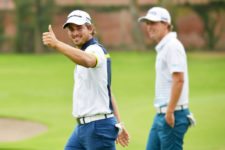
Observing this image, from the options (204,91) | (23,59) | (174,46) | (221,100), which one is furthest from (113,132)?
(23,59)

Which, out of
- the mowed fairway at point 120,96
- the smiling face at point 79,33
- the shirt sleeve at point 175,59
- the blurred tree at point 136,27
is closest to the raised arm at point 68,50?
the smiling face at point 79,33

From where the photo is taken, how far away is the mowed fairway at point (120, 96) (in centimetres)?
1360

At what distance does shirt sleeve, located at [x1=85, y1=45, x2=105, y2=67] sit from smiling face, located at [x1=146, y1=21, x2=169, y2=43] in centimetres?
83

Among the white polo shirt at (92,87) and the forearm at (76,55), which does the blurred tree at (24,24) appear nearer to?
the white polo shirt at (92,87)

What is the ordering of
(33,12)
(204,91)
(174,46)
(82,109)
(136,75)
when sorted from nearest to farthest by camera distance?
(82,109), (174,46), (204,91), (136,75), (33,12)

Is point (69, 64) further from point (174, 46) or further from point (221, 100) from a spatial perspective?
point (174, 46)

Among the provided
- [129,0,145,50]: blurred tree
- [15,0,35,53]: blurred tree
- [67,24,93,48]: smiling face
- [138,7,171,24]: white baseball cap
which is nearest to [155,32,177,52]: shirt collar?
[138,7,171,24]: white baseball cap

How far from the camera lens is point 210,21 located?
42.3 metres

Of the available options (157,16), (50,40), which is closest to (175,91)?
(157,16)

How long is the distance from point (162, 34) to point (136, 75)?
67.8ft

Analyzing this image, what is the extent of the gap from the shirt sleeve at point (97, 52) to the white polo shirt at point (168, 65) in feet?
2.68

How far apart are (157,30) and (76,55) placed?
1.37 meters

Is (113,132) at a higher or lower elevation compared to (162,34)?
lower

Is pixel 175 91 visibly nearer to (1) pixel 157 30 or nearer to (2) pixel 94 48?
(1) pixel 157 30
